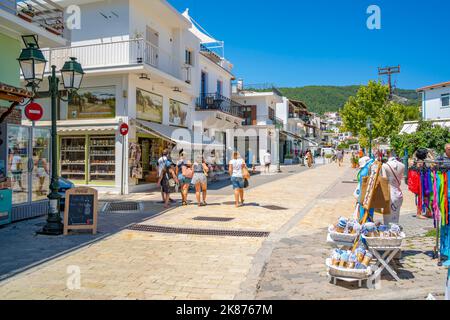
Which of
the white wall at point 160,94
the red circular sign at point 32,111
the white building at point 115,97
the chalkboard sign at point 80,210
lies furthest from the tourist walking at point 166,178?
the white wall at point 160,94

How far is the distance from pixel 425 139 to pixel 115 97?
549 inches

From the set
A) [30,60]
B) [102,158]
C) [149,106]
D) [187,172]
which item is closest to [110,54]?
[149,106]

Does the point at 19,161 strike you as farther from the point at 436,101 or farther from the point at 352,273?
the point at 436,101

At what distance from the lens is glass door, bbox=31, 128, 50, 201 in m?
9.80

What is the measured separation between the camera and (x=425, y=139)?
17.2 meters

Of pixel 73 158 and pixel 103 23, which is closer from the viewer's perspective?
pixel 103 23

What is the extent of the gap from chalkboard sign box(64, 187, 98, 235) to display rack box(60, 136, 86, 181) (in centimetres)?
899

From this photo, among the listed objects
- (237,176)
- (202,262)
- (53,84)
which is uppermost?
(53,84)

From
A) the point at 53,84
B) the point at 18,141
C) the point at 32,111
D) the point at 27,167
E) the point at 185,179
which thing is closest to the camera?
the point at 53,84

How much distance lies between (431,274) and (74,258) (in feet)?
17.4

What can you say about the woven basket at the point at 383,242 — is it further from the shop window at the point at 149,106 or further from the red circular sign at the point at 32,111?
the shop window at the point at 149,106

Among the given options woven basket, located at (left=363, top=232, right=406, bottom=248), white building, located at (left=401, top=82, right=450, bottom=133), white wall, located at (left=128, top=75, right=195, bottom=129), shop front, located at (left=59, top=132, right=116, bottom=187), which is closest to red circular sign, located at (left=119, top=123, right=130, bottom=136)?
white wall, located at (left=128, top=75, right=195, bottom=129)
